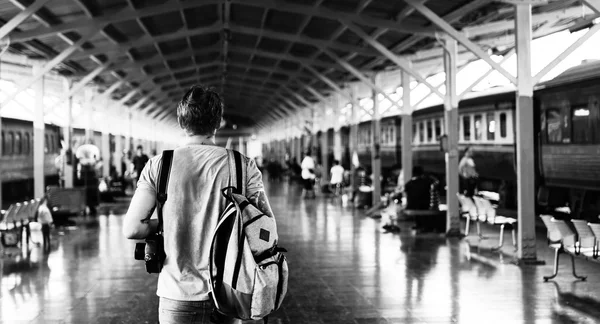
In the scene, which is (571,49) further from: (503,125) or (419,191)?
(503,125)

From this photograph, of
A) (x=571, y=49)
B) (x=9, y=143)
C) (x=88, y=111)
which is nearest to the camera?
(x=571, y=49)

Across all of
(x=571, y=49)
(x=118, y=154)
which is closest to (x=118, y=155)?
(x=118, y=154)

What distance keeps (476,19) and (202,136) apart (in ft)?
38.6

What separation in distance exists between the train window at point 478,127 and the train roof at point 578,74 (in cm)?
442

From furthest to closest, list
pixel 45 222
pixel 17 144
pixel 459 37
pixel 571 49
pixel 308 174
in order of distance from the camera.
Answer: pixel 308 174 → pixel 17 144 → pixel 45 222 → pixel 459 37 → pixel 571 49

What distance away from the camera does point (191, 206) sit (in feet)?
9.93

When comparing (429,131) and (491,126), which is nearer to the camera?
(491,126)

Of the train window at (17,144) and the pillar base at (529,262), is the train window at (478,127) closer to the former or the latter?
the pillar base at (529,262)

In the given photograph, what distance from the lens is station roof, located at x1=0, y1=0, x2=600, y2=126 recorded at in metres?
13.9

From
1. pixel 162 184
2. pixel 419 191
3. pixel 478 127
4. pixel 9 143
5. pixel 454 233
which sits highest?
pixel 478 127

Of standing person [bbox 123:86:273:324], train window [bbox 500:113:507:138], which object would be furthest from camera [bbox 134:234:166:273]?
train window [bbox 500:113:507:138]

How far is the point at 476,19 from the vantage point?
46.1 ft

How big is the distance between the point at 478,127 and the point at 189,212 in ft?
62.1

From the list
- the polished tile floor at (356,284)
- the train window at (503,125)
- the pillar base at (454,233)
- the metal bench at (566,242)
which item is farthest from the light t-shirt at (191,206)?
the train window at (503,125)
